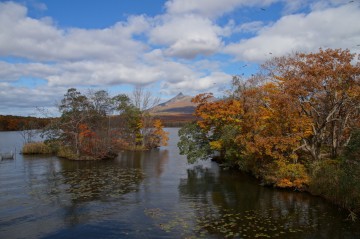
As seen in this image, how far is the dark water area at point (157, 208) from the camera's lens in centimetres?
1548

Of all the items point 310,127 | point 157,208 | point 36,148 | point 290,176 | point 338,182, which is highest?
point 310,127

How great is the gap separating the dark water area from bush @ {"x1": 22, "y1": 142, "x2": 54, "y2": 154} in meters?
18.6

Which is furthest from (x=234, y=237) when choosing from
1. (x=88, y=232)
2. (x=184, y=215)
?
(x=88, y=232)

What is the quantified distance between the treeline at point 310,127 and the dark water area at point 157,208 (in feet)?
4.29

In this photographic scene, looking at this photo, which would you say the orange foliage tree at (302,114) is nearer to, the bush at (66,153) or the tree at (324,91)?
the tree at (324,91)

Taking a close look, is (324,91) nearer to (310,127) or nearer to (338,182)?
(310,127)

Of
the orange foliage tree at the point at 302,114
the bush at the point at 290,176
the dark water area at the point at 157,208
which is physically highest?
the orange foliage tree at the point at 302,114

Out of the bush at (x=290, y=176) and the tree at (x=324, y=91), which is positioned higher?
the tree at (x=324, y=91)

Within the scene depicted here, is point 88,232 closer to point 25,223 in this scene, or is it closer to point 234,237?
point 25,223

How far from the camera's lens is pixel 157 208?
774 inches

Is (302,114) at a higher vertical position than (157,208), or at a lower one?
higher

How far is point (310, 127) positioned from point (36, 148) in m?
41.5

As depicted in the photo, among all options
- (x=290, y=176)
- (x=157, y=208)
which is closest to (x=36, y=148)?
(x=157, y=208)

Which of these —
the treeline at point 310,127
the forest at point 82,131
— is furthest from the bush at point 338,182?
the forest at point 82,131
